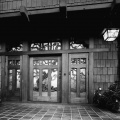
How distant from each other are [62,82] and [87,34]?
2339mm

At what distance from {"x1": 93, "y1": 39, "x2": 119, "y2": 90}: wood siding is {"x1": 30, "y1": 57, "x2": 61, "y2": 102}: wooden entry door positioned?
1.62 m

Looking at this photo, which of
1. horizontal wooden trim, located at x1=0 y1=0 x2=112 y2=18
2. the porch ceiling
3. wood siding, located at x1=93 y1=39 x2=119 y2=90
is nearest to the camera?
horizontal wooden trim, located at x1=0 y1=0 x2=112 y2=18

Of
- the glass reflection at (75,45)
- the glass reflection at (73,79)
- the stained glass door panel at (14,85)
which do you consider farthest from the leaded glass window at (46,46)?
the stained glass door panel at (14,85)

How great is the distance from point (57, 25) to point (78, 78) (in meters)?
2.46

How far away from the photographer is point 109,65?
15.8 feet

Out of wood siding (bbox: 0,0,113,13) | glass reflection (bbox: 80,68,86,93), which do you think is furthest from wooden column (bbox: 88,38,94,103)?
wood siding (bbox: 0,0,113,13)

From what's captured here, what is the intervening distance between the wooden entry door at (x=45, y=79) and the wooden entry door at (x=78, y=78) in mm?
581

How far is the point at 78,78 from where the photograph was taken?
4984mm

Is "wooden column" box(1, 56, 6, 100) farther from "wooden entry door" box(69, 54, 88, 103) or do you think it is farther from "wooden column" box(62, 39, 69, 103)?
"wooden entry door" box(69, 54, 88, 103)

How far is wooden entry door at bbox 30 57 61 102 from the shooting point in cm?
518

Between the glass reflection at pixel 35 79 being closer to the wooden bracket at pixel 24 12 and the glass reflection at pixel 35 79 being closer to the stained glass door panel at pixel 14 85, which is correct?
the stained glass door panel at pixel 14 85

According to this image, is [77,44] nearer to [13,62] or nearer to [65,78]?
[65,78]

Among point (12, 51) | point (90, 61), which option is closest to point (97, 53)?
point (90, 61)

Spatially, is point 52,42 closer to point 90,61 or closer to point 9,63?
point 90,61
